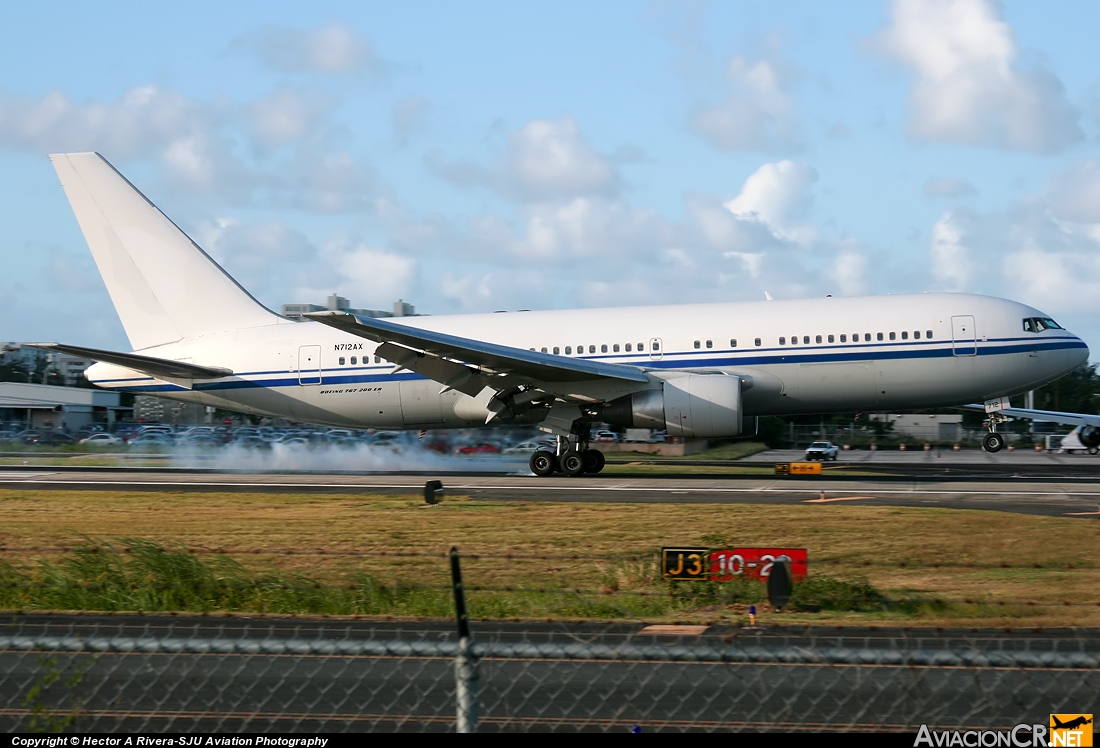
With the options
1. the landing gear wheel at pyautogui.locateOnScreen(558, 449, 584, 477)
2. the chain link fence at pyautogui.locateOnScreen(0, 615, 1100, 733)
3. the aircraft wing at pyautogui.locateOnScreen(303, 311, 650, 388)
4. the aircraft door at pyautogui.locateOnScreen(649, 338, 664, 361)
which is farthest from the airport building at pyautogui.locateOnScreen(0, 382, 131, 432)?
the chain link fence at pyautogui.locateOnScreen(0, 615, 1100, 733)

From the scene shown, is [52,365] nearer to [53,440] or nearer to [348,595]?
[53,440]

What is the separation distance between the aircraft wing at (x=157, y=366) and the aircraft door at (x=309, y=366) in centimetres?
214

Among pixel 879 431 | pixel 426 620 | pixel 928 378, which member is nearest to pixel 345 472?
pixel 928 378

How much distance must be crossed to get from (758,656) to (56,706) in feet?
18.2

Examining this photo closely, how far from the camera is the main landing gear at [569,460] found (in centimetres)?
2969

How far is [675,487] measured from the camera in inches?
1040

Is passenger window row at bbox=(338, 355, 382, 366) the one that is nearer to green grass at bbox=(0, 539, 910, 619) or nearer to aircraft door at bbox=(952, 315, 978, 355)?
aircraft door at bbox=(952, 315, 978, 355)

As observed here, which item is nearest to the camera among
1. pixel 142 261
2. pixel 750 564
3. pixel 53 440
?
pixel 750 564

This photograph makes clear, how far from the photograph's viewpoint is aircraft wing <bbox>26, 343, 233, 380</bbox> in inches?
1170

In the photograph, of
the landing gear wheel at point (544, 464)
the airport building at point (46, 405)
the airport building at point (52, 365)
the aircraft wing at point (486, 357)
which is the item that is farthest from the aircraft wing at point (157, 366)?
the airport building at point (52, 365)

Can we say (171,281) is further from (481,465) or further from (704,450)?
(704,450)

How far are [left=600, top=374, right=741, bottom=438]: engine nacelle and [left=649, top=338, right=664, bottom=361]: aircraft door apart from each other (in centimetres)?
150

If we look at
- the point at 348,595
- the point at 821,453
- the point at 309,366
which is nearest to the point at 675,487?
the point at 309,366

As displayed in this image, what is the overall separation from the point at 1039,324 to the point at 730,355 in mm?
8468
